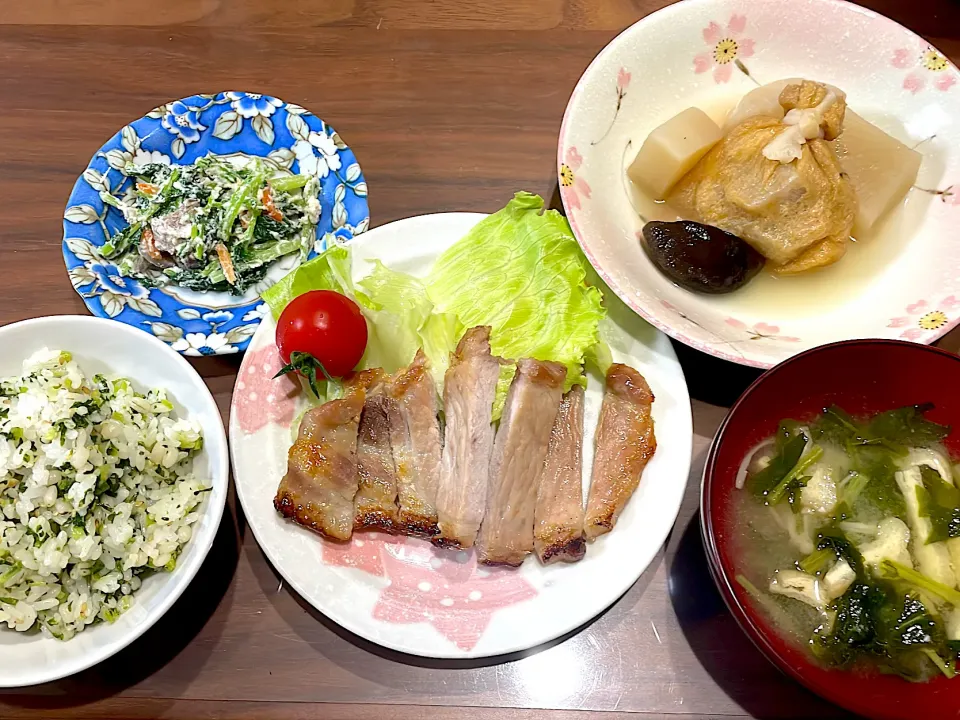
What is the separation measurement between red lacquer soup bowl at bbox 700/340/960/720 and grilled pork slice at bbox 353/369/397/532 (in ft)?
2.63

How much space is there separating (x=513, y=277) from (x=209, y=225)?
984mm

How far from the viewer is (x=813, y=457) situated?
5.57ft

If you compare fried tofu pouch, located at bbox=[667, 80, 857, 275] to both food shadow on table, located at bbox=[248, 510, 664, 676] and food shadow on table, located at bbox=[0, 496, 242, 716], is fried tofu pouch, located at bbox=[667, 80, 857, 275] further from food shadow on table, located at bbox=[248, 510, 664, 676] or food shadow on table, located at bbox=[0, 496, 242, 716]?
food shadow on table, located at bbox=[0, 496, 242, 716]

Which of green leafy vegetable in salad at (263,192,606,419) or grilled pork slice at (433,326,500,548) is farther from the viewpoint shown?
green leafy vegetable in salad at (263,192,606,419)

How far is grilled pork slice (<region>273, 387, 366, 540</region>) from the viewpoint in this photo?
1.76 metres

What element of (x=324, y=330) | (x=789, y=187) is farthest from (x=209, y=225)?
(x=789, y=187)

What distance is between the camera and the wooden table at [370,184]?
1829mm

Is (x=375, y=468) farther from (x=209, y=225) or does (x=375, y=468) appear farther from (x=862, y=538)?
(x=862, y=538)

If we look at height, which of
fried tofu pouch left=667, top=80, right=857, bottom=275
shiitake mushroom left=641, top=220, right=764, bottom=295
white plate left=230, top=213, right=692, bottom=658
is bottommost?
white plate left=230, top=213, right=692, bottom=658

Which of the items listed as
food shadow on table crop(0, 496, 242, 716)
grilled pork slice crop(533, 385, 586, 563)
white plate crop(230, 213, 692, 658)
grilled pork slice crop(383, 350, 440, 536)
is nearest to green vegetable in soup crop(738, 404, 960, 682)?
white plate crop(230, 213, 692, 658)

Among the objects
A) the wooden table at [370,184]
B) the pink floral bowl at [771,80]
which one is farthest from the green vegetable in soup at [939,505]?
the wooden table at [370,184]

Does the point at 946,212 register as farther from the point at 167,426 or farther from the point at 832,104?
the point at 167,426

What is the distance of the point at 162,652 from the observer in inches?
72.9

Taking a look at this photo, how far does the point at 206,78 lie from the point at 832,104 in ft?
7.00
